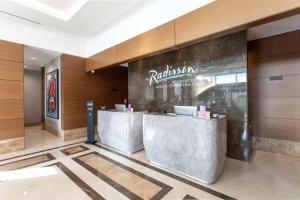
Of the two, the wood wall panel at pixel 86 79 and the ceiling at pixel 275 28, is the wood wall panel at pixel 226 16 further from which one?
the wood wall panel at pixel 86 79

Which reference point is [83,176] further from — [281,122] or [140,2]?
[281,122]

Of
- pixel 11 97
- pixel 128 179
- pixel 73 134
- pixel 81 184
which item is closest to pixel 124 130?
pixel 128 179

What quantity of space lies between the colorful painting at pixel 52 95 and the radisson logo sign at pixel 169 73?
379cm

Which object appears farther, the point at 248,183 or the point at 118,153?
the point at 118,153

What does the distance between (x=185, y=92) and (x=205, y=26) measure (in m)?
1.71

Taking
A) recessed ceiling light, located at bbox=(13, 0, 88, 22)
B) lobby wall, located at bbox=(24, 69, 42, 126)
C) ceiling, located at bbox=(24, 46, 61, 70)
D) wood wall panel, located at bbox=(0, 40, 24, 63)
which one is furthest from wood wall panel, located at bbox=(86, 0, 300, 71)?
lobby wall, located at bbox=(24, 69, 42, 126)

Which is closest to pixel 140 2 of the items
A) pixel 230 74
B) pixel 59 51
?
pixel 230 74

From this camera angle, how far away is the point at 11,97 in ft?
14.6

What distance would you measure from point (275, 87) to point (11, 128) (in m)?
7.58

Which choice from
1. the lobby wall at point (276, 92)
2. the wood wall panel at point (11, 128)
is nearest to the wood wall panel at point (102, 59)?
the wood wall panel at point (11, 128)

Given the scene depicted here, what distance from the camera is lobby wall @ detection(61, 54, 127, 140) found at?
18.6 feet

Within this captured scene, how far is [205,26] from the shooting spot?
9.80 ft

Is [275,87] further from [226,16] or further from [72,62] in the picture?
[72,62]

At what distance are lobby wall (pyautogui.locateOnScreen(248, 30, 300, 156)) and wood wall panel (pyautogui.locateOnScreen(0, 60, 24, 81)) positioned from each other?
695 centimetres
